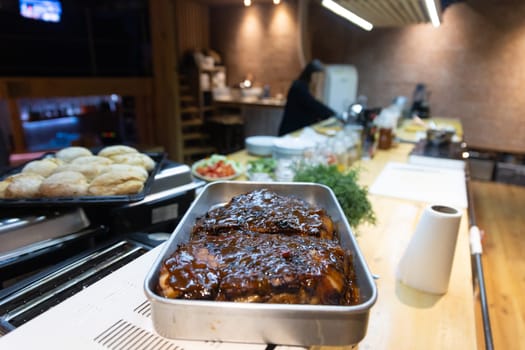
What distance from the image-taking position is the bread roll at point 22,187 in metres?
1.05

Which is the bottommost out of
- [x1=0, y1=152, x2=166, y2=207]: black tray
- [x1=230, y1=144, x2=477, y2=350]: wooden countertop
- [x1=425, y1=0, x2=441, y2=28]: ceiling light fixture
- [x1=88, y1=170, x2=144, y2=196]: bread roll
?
[x1=230, y1=144, x2=477, y2=350]: wooden countertop

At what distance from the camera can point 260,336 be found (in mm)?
530

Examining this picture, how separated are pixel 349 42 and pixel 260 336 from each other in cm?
570

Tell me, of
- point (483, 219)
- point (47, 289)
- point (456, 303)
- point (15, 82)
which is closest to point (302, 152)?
point (456, 303)

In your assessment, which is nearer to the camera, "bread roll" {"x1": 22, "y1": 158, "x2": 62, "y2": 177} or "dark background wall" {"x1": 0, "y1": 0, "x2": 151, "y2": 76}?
"bread roll" {"x1": 22, "y1": 158, "x2": 62, "y2": 177}

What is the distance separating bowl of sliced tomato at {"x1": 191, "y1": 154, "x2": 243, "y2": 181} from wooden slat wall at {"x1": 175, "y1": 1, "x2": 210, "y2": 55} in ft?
17.9

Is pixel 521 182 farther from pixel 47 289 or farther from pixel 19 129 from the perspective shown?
pixel 19 129

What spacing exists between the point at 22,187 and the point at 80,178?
0.16 meters

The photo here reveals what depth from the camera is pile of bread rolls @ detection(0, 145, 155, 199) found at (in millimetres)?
1071

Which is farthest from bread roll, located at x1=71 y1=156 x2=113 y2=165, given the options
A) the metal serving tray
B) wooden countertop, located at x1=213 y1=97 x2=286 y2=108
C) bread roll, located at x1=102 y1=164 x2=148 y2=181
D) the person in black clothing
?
wooden countertop, located at x1=213 y1=97 x2=286 y2=108

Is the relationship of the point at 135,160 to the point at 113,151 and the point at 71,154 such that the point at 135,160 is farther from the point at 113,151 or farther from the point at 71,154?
the point at 71,154

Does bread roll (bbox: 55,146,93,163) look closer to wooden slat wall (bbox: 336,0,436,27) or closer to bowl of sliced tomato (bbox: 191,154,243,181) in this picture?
bowl of sliced tomato (bbox: 191,154,243,181)

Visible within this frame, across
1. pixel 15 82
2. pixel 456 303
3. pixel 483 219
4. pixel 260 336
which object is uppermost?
pixel 15 82

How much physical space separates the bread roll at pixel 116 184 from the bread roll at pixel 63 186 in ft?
0.10
